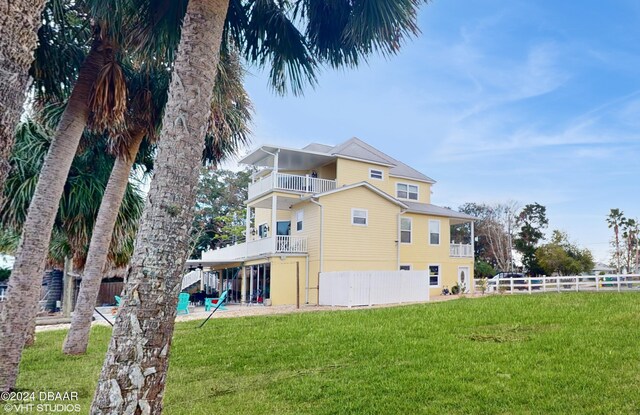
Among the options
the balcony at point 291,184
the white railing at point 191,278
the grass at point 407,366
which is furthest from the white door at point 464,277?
the white railing at point 191,278

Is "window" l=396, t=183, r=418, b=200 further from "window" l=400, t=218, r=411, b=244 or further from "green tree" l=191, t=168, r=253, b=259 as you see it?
"green tree" l=191, t=168, r=253, b=259

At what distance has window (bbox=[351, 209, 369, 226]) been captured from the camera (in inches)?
877

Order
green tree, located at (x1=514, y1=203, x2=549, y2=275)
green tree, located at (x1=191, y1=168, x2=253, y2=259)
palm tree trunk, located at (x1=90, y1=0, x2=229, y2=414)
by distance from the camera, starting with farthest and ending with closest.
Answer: green tree, located at (x1=191, y1=168, x2=253, y2=259) → green tree, located at (x1=514, y1=203, x2=549, y2=275) → palm tree trunk, located at (x1=90, y1=0, x2=229, y2=414)

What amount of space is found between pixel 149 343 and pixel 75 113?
498 centimetres

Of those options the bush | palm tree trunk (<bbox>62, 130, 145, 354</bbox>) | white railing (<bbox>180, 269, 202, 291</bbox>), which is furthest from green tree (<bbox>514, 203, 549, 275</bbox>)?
the bush

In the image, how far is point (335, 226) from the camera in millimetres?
21625

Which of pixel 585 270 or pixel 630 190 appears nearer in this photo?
pixel 630 190

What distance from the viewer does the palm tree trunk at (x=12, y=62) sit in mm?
2215

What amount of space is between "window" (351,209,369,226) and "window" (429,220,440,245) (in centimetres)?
507

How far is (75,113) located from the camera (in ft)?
22.0

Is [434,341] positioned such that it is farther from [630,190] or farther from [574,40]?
[630,190]

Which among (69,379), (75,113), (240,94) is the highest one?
(240,94)

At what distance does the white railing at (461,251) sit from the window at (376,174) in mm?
6200

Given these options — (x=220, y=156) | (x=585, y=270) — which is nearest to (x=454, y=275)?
(x=585, y=270)
